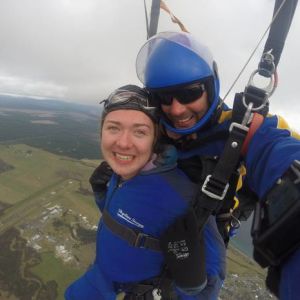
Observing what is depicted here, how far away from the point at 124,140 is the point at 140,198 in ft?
A: 1.51

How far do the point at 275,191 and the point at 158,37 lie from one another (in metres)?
1.82

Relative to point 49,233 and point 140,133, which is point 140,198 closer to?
point 140,133

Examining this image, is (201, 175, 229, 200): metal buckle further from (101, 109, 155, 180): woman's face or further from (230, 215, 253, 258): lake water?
(230, 215, 253, 258): lake water

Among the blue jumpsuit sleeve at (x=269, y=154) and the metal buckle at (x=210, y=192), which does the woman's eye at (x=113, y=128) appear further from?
the blue jumpsuit sleeve at (x=269, y=154)

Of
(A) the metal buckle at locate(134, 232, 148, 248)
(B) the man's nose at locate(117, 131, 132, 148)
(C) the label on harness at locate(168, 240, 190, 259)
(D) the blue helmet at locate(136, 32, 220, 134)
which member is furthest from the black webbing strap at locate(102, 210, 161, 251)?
(D) the blue helmet at locate(136, 32, 220, 134)

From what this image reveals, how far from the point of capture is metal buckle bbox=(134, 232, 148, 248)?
214cm

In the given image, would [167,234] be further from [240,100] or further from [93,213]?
[93,213]

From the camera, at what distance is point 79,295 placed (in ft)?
8.73

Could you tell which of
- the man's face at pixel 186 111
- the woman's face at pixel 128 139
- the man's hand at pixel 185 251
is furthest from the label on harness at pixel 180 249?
the man's face at pixel 186 111

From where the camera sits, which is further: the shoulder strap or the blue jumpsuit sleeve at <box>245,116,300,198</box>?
the shoulder strap

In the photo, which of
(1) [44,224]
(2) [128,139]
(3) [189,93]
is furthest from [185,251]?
(1) [44,224]

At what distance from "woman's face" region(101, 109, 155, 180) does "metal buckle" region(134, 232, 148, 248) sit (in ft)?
1.56

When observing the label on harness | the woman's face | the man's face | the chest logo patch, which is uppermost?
the man's face

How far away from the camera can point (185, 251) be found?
1.96 m
